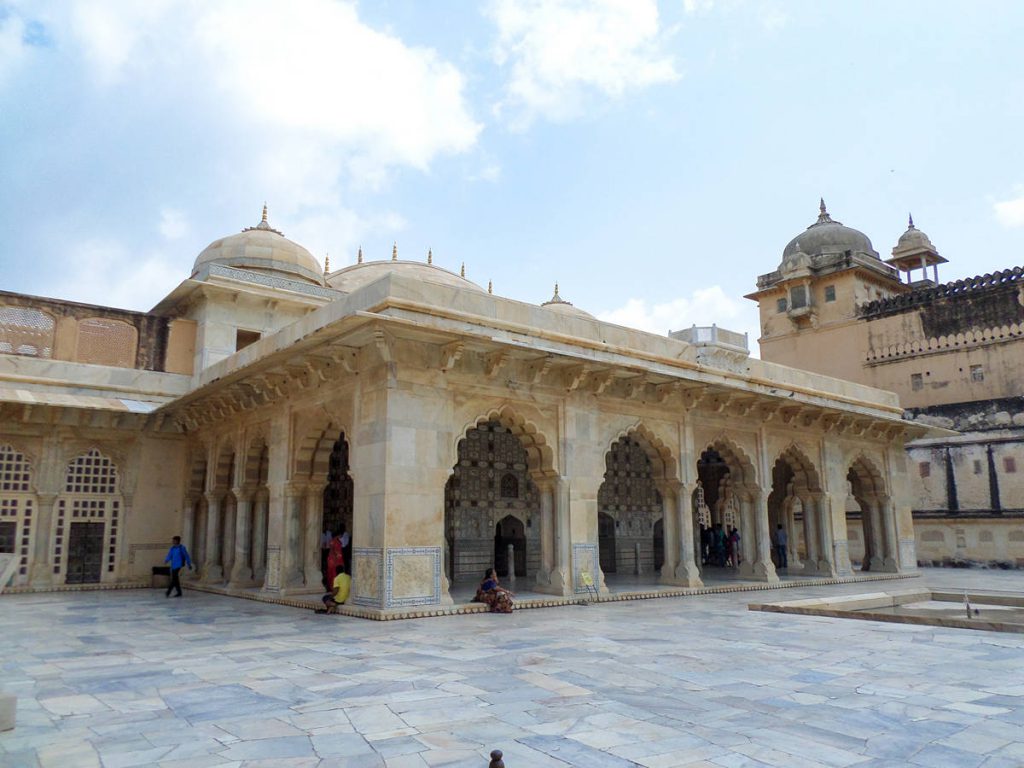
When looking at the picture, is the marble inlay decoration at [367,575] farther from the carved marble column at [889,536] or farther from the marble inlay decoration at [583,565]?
the carved marble column at [889,536]

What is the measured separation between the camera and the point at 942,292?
25.7 m

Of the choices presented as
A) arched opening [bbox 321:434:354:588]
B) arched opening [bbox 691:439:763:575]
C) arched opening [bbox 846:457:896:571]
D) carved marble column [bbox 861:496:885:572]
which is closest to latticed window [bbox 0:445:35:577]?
arched opening [bbox 321:434:354:588]

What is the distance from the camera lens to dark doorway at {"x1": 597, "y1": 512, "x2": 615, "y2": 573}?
1888 centimetres

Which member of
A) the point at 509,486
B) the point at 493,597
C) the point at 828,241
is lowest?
the point at 493,597

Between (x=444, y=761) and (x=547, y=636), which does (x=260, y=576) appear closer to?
(x=547, y=636)

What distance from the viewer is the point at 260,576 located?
597 inches

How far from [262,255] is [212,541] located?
292 inches

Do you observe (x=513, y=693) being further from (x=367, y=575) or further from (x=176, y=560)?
(x=176, y=560)

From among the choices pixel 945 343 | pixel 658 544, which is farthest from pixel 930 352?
pixel 658 544

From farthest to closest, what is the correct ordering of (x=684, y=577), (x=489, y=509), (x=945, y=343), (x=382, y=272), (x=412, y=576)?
(x=945, y=343), (x=382, y=272), (x=489, y=509), (x=684, y=577), (x=412, y=576)

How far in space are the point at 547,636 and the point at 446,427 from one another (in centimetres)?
366

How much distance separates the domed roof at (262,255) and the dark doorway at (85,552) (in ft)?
22.0

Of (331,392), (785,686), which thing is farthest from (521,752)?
(331,392)

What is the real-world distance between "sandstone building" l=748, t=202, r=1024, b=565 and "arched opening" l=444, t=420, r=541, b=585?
1296 cm
